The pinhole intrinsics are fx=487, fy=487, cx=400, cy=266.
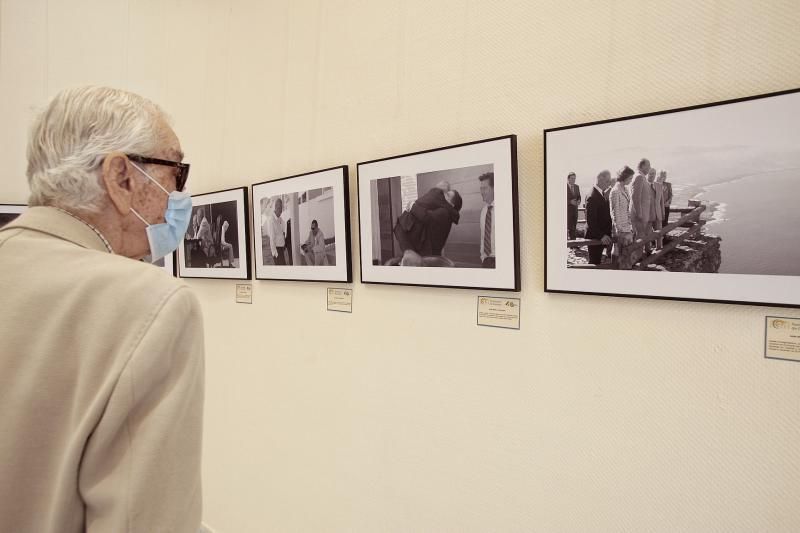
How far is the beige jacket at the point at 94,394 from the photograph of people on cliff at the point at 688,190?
5.12 feet

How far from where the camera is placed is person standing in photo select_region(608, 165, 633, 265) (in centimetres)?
192

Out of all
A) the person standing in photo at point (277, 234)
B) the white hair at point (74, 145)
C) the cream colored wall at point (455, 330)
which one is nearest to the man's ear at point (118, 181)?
the white hair at point (74, 145)

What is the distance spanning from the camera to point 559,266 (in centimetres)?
212

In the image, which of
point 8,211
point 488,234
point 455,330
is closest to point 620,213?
point 488,234

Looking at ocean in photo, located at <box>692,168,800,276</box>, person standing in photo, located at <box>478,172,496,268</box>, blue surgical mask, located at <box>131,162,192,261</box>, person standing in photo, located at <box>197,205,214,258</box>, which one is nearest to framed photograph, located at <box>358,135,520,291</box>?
person standing in photo, located at <box>478,172,496,268</box>

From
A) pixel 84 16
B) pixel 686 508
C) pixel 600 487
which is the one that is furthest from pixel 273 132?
pixel 686 508

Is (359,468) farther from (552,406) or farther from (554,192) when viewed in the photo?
(554,192)

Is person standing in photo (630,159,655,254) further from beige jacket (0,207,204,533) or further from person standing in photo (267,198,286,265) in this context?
person standing in photo (267,198,286,265)

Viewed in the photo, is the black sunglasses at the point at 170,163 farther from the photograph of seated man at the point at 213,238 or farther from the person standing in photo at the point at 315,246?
the photograph of seated man at the point at 213,238

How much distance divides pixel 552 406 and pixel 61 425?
73.5 inches

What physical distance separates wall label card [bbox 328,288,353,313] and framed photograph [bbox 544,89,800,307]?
1.37 meters

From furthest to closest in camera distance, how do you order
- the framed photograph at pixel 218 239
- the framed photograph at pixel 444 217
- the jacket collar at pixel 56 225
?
the framed photograph at pixel 218 239
the framed photograph at pixel 444 217
the jacket collar at pixel 56 225

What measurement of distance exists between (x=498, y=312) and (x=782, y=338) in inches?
43.4

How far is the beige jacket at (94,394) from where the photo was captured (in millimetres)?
1122
